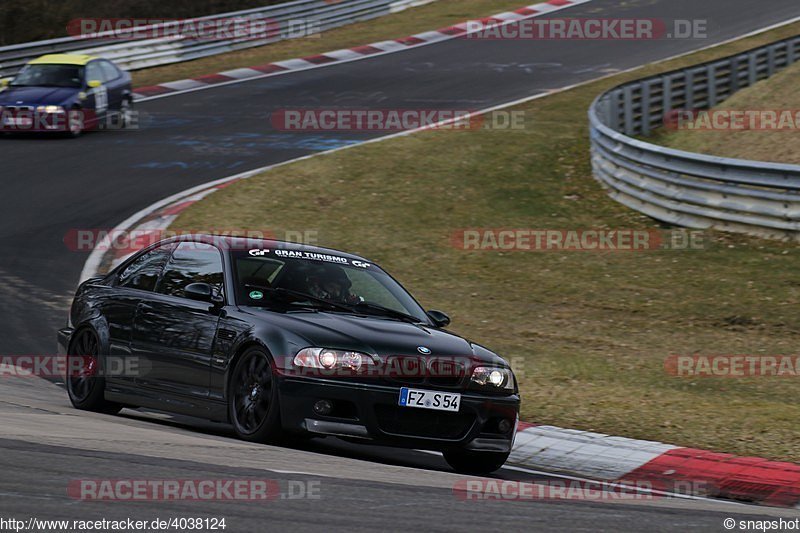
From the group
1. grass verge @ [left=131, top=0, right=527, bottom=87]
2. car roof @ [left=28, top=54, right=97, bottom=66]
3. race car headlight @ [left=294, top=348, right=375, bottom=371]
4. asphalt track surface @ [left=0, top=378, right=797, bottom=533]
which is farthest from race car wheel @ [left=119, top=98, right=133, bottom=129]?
race car headlight @ [left=294, top=348, right=375, bottom=371]

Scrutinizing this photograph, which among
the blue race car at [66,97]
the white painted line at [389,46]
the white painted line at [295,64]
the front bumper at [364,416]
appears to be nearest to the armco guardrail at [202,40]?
the white painted line at [295,64]

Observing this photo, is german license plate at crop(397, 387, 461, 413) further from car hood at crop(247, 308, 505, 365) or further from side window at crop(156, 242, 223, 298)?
side window at crop(156, 242, 223, 298)

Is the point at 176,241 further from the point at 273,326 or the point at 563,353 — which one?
the point at 563,353

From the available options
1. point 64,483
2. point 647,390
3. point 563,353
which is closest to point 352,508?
point 64,483

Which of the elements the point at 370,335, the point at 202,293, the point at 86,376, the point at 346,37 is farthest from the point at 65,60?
the point at 370,335

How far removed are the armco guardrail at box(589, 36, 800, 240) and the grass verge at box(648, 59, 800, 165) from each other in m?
0.94

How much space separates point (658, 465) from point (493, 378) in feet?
4.14

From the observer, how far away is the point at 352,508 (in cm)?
529

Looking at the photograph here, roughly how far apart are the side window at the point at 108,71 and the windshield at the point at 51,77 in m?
0.50

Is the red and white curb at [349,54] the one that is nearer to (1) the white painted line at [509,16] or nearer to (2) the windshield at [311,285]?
(1) the white painted line at [509,16]

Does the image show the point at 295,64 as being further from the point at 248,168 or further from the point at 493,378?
the point at 493,378

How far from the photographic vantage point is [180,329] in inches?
323

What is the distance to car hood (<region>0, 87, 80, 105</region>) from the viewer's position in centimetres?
2173

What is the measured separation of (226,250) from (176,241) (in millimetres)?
698
